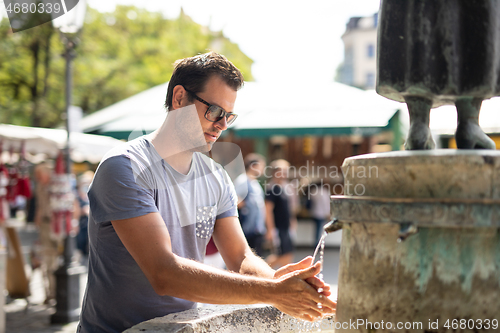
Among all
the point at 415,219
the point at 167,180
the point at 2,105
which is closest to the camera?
the point at 415,219

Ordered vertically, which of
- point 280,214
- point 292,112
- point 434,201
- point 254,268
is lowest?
point 280,214

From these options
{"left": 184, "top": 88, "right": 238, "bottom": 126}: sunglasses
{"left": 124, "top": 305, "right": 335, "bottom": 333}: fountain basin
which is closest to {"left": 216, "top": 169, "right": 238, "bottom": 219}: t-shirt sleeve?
{"left": 184, "top": 88, "right": 238, "bottom": 126}: sunglasses

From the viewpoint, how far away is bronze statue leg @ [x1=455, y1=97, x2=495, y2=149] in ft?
5.72

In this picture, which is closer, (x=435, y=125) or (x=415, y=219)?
(x=415, y=219)

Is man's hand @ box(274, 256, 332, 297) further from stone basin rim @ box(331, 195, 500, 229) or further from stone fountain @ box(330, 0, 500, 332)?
stone basin rim @ box(331, 195, 500, 229)

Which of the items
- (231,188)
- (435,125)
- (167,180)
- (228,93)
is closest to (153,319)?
(167,180)

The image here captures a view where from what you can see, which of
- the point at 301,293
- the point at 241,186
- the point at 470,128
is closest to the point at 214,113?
the point at 301,293

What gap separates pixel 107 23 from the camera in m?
20.9

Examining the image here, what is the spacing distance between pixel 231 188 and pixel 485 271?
129 centimetres

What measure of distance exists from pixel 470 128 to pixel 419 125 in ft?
0.57

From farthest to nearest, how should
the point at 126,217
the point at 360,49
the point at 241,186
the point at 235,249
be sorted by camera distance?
the point at 360,49 → the point at 241,186 → the point at 235,249 → the point at 126,217

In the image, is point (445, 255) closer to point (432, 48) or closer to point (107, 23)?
point (432, 48)

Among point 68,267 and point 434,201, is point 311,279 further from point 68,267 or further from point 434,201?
point 68,267

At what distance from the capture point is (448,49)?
167cm
